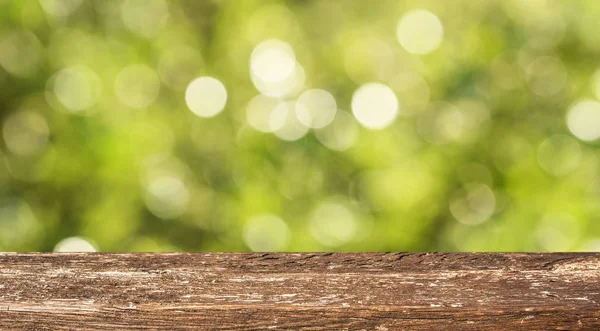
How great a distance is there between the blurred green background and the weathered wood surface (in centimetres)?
55

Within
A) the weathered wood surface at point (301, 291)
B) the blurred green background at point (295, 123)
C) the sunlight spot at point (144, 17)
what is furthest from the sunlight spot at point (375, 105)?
the weathered wood surface at point (301, 291)

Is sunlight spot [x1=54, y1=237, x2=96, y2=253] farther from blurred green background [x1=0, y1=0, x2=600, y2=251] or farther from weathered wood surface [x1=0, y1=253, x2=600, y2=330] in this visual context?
weathered wood surface [x1=0, y1=253, x2=600, y2=330]

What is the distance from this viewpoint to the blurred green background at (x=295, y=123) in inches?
38.3

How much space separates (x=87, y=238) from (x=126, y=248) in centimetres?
5

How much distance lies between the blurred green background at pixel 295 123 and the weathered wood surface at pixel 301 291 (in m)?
0.55

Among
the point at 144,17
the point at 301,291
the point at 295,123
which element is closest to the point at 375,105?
the point at 295,123

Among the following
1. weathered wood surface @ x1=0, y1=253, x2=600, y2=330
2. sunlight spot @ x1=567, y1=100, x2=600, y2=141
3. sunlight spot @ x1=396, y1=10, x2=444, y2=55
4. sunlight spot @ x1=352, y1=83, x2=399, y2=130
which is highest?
sunlight spot @ x1=396, y1=10, x2=444, y2=55

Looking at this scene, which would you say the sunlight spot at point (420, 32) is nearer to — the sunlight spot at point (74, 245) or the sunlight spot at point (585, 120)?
the sunlight spot at point (585, 120)

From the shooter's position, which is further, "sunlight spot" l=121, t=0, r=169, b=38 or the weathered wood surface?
"sunlight spot" l=121, t=0, r=169, b=38

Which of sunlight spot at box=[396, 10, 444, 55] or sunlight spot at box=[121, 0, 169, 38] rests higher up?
sunlight spot at box=[121, 0, 169, 38]

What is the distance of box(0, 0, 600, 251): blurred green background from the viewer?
3.19 ft

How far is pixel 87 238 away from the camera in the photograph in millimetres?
984

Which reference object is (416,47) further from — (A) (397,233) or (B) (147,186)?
(B) (147,186)

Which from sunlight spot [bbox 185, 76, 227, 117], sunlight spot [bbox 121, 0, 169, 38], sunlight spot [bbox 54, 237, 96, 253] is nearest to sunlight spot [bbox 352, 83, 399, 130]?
sunlight spot [bbox 185, 76, 227, 117]
